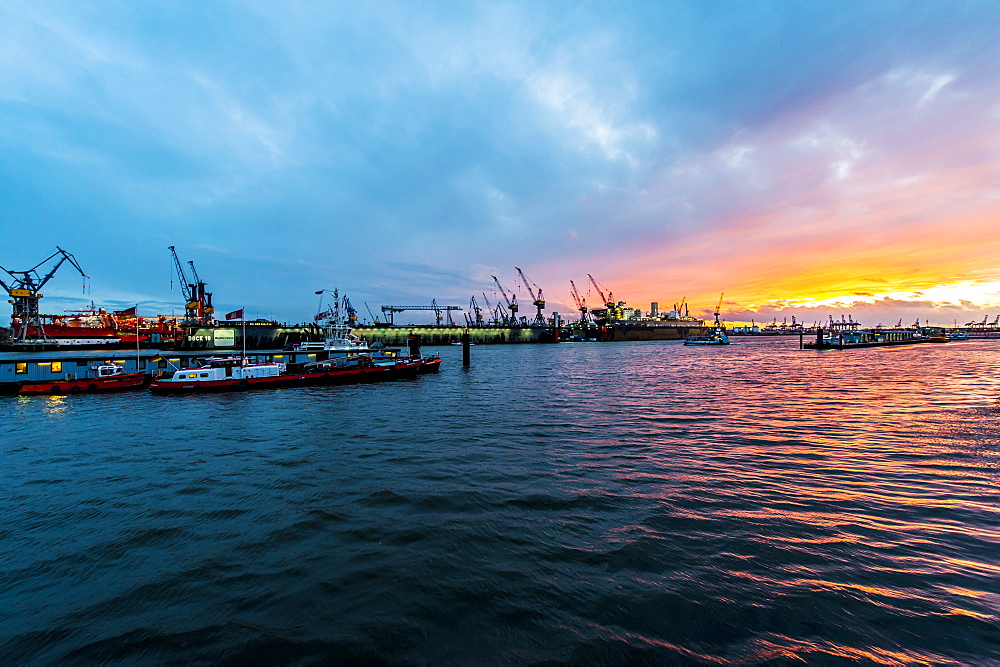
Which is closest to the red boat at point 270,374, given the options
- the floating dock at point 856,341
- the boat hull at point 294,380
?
the boat hull at point 294,380

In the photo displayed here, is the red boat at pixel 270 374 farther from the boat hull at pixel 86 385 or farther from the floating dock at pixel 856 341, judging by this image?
the floating dock at pixel 856 341

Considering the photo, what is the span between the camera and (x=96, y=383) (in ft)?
138

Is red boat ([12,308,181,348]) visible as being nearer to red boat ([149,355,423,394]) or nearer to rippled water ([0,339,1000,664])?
red boat ([149,355,423,394])

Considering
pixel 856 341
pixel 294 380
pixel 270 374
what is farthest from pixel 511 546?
pixel 856 341

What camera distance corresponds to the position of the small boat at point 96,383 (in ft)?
132

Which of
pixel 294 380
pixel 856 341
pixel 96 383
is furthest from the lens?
pixel 856 341

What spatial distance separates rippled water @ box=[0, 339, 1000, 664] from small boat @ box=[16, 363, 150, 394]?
27348mm

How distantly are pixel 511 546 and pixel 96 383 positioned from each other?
5649cm

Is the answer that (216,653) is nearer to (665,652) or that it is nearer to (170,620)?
(170,620)

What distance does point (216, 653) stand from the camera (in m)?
6.19

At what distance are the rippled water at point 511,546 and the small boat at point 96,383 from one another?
2735 centimetres

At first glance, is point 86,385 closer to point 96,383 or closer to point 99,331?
point 96,383

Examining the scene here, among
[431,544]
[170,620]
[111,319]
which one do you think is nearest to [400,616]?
[431,544]

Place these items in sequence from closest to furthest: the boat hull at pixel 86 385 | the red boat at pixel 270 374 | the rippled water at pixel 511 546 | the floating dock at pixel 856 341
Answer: the rippled water at pixel 511 546
the boat hull at pixel 86 385
the red boat at pixel 270 374
the floating dock at pixel 856 341
